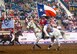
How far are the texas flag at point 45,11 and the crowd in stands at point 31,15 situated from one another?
0.13 metres

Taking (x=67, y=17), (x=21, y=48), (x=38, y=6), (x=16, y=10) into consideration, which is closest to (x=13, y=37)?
(x=21, y=48)

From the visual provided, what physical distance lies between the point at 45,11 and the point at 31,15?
582mm

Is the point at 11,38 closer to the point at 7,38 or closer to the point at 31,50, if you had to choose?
the point at 7,38

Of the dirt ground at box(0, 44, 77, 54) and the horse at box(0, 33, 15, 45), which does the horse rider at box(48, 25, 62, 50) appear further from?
the horse at box(0, 33, 15, 45)

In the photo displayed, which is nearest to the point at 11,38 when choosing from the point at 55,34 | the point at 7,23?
the point at 7,23

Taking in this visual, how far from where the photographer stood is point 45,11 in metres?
7.52

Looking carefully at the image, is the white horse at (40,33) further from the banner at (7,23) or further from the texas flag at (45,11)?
the banner at (7,23)

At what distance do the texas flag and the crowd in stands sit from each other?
0.42 feet

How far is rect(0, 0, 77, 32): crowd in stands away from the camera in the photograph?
23.9 feet

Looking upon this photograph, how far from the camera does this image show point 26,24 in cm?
726

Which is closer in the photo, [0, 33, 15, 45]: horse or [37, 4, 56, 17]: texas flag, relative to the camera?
[0, 33, 15, 45]: horse

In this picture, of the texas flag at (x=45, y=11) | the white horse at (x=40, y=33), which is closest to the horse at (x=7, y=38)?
the white horse at (x=40, y=33)

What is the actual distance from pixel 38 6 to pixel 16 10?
86 cm

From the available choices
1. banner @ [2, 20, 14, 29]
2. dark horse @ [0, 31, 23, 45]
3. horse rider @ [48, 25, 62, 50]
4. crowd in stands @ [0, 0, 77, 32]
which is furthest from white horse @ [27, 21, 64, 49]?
banner @ [2, 20, 14, 29]
